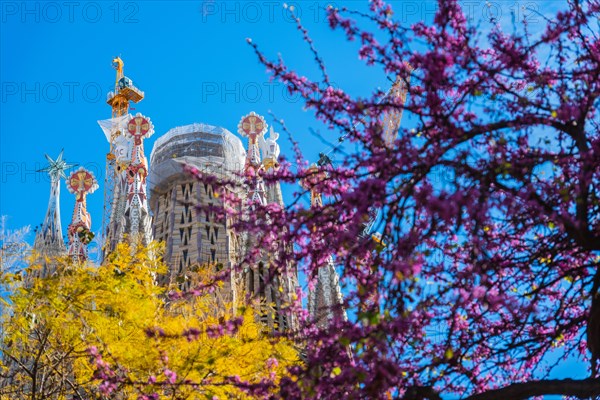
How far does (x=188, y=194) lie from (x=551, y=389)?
36.3 metres

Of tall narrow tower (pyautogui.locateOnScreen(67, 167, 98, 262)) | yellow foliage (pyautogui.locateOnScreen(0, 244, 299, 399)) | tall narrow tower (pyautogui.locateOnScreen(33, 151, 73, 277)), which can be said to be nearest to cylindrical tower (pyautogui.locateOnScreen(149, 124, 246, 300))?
tall narrow tower (pyautogui.locateOnScreen(33, 151, 73, 277))

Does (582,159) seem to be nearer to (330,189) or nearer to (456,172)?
(456,172)

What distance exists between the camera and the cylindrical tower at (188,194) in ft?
132

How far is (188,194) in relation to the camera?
41.8 metres

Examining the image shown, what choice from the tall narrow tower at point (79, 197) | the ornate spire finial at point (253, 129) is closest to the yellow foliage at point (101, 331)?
the ornate spire finial at point (253, 129)

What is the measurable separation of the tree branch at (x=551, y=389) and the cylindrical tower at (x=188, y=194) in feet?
96.3

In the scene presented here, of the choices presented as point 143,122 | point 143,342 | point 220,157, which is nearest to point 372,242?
point 143,342

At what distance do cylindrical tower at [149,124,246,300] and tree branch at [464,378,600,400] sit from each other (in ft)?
96.3

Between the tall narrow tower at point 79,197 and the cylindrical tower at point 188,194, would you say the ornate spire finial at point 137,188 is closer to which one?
the cylindrical tower at point 188,194

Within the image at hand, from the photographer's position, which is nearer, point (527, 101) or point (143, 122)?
point (527, 101)

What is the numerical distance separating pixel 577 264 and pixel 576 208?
1585 millimetres

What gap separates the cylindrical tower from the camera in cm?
4026

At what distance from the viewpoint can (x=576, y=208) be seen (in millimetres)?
6023

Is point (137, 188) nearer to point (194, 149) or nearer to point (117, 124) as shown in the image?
point (194, 149)
